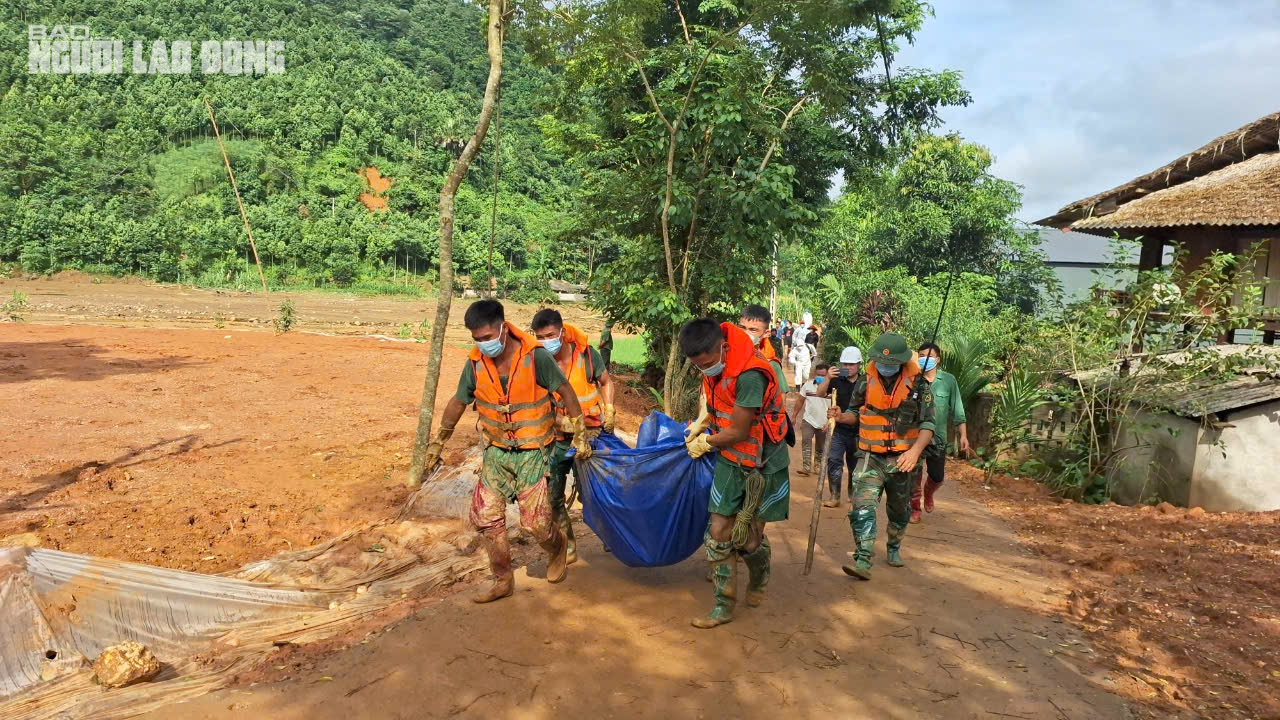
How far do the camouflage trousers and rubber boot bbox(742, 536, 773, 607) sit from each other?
3.09 feet

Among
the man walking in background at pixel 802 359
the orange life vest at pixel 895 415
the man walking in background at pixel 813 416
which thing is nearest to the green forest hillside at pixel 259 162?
the man walking in background at pixel 802 359

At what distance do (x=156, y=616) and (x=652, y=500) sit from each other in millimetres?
2672

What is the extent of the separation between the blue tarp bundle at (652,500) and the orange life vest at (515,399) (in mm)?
479

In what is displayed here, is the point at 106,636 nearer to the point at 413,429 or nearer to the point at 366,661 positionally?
the point at 366,661

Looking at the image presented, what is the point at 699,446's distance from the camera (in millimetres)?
4340

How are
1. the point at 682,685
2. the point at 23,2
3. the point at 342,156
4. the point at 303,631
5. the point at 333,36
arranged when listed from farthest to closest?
1. the point at 333,36
2. the point at 23,2
3. the point at 342,156
4. the point at 303,631
5. the point at 682,685

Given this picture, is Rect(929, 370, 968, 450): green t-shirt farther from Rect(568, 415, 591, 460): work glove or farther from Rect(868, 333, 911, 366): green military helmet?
Rect(568, 415, 591, 460): work glove

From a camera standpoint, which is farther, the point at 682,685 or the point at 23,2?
the point at 23,2

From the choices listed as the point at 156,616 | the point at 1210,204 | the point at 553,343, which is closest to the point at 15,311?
the point at 156,616

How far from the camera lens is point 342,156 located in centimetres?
5631

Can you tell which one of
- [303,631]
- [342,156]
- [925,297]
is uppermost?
[342,156]

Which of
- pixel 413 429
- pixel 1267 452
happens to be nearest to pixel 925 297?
pixel 1267 452

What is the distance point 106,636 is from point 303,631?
0.90 metres

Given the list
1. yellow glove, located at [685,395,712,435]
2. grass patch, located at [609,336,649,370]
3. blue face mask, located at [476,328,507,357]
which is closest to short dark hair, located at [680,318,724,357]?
yellow glove, located at [685,395,712,435]
